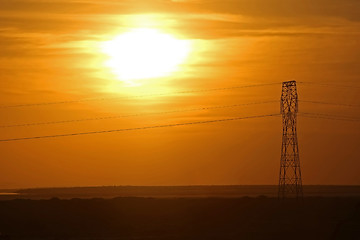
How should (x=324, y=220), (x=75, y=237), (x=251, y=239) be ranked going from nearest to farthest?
(x=251, y=239), (x=75, y=237), (x=324, y=220)

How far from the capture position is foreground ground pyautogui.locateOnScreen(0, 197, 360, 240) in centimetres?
9760

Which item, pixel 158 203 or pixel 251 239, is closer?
pixel 251 239

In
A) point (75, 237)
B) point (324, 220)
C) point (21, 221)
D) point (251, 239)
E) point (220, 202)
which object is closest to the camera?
point (251, 239)

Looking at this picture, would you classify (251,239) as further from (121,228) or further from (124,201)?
(124,201)

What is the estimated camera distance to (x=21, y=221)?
120750 millimetres

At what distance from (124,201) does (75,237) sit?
5450cm

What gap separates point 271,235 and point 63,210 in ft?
160

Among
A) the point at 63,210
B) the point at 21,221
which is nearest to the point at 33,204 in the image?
the point at 63,210

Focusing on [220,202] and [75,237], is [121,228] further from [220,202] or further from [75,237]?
[220,202]

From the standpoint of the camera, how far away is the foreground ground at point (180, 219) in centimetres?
9760

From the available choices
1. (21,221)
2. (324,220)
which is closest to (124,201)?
(21,221)

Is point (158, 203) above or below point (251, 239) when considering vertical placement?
above

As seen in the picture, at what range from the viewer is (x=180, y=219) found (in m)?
122

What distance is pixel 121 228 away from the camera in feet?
368
